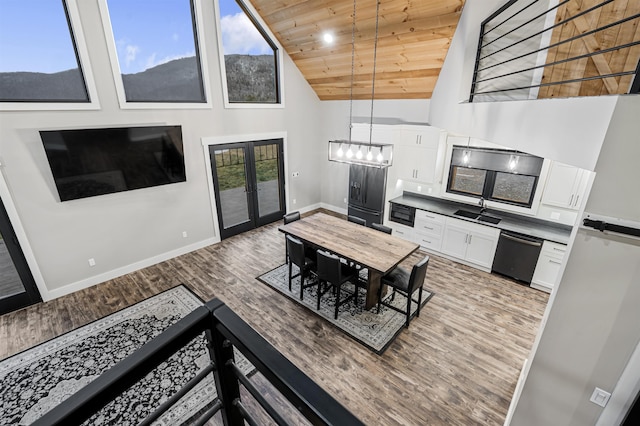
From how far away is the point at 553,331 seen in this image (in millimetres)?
1838

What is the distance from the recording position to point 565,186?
4.21 metres

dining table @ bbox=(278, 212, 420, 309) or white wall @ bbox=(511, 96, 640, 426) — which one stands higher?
white wall @ bbox=(511, 96, 640, 426)

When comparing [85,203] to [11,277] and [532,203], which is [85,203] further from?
[532,203]

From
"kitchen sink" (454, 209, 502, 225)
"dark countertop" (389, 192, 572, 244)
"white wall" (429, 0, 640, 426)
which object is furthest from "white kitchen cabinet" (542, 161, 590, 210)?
"white wall" (429, 0, 640, 426)

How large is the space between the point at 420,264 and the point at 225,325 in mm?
3134

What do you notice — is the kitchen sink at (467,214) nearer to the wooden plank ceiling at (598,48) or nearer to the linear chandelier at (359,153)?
the linear chandelier at (359,153)

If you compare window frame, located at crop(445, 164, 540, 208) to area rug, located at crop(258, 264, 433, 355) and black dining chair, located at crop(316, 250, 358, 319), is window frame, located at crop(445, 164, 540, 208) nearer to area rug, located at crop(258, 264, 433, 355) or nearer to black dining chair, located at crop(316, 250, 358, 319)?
area rug, located at crop(258, 264, 433, 355)

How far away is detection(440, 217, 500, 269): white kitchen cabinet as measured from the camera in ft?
15.6

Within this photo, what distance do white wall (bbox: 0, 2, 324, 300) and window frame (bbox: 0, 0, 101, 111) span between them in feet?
0.21

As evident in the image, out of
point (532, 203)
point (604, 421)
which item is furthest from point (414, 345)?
point (532, 203)

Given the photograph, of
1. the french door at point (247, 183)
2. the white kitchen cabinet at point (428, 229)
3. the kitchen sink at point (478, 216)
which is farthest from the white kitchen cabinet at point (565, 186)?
→ the french door at point (247, 183)

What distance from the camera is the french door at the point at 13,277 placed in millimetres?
3754

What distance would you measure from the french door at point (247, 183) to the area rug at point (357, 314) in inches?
78.8

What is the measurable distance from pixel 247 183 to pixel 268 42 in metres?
2.91
